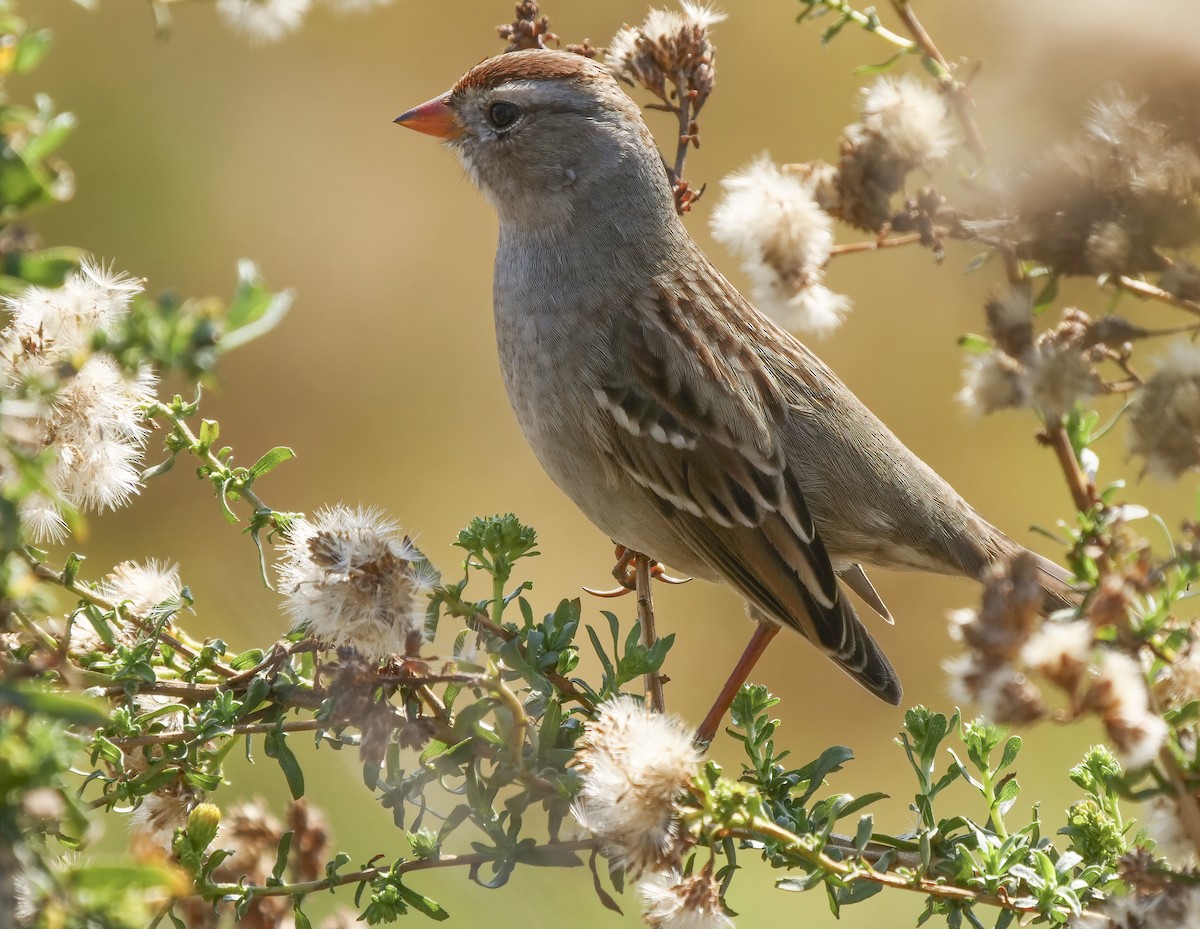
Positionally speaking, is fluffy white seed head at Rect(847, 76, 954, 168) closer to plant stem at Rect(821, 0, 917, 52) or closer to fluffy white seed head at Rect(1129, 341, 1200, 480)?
plant stem at Rect(821, 0, 917, 52)

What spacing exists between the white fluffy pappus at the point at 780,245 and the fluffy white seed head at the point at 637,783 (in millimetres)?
946

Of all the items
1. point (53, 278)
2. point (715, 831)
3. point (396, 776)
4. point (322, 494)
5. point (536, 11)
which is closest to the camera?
point (53, 278)

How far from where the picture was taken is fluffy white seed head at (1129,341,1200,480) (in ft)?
3.68

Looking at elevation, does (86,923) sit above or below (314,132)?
below

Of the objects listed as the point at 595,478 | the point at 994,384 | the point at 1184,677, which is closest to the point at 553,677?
the point at 994,384

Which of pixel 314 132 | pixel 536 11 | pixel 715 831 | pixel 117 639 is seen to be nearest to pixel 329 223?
pixel 314 132

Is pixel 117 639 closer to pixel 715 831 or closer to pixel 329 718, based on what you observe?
pixel 329 718

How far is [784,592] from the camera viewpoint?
2520 mm

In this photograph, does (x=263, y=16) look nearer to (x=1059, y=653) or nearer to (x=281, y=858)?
(x=281, y=858)

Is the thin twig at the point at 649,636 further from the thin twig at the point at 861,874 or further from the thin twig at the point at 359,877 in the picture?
the thin twig at the point at 861,874

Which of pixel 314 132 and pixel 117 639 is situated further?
pixel 314 132

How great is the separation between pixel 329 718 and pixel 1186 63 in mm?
1135

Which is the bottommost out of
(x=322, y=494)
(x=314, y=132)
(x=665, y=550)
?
(x=665, y=550)

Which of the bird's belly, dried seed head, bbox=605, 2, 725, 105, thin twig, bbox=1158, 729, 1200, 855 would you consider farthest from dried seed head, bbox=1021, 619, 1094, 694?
the bird's belly
